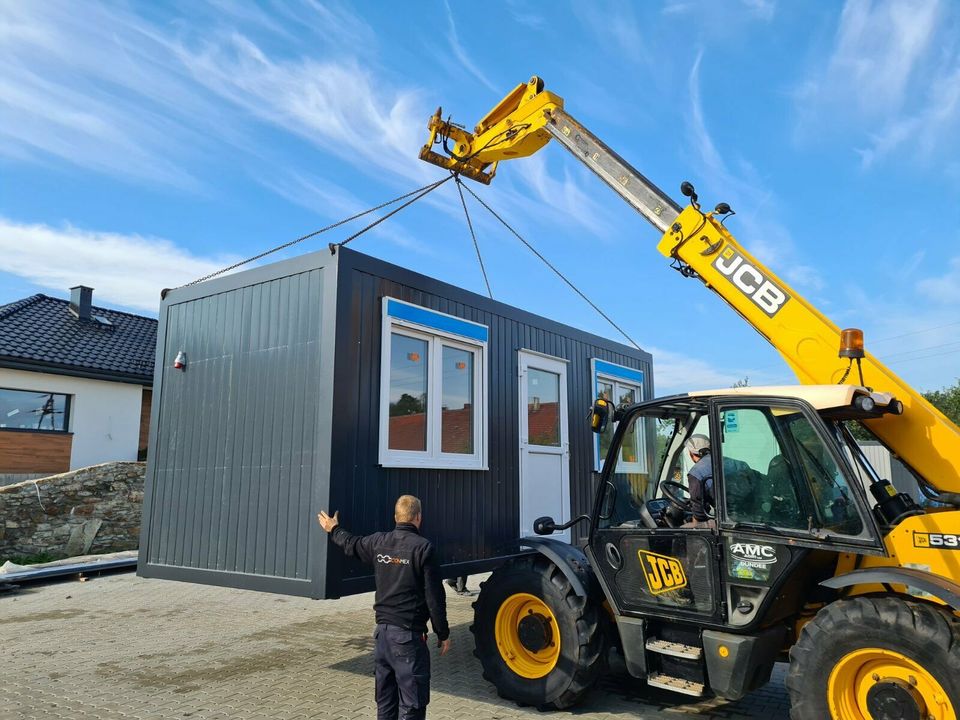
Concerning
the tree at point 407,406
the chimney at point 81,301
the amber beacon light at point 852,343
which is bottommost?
the tree at point 407,406

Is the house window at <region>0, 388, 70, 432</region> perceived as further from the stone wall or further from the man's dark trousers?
the man's dark trousers

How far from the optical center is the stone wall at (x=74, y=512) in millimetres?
11789

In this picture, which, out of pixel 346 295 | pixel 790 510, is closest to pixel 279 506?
pixel 346 295

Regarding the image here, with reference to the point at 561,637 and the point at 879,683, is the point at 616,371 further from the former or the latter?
the point at 879,683

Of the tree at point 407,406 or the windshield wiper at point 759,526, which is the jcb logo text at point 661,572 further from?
the tree at point 407,406

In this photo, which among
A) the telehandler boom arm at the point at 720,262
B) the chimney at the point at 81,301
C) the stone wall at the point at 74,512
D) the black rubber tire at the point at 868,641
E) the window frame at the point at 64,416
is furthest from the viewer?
the chimney at the point at 81,301

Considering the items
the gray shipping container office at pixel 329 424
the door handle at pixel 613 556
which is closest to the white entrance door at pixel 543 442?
the gray shipping container office at pixel 329 424

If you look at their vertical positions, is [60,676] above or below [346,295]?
below

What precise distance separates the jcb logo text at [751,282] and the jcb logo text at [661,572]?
178 cm

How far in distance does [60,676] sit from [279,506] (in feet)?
8.53

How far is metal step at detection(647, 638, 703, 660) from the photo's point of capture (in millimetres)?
4102

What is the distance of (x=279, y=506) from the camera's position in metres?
5.20

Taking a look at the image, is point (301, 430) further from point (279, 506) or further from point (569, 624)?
point (569, 624)

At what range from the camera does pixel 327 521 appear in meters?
4.72
